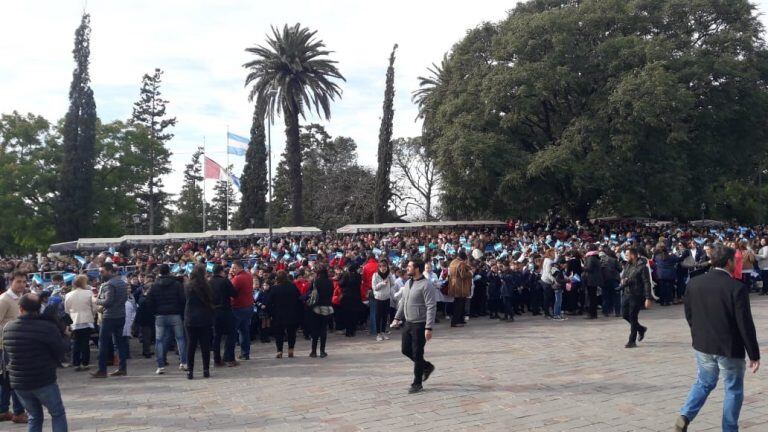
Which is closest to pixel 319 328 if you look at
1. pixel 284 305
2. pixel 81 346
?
pixel 284 305

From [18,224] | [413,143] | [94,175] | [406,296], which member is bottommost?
[406,296]

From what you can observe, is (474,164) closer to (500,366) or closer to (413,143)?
(500,366)

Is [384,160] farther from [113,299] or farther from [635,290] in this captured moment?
[113,299]

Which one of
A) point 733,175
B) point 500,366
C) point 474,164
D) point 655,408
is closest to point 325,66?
point 474,164

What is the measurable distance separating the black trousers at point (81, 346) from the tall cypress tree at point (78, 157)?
110 feet

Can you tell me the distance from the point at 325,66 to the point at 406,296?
34.2 metres

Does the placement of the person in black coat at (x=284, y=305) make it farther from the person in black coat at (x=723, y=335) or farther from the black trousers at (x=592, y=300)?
the black trousers at (x=592, y=300)

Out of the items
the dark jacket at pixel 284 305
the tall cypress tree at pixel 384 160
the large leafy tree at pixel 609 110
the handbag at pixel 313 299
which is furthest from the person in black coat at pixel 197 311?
the tall cypress tree at pixel 384 160

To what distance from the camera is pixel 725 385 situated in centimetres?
572

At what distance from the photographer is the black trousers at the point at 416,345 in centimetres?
815

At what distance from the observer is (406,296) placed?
27.3ft

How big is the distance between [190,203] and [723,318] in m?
69.6

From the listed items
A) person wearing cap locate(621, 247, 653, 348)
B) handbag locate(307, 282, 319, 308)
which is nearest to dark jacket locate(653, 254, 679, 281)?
person wearing cap locate(621, 247, 653, 348)

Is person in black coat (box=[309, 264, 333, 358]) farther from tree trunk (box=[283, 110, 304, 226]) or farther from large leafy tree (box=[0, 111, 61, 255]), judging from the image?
large leafy tree (box=[0, 111, 61, 255])
